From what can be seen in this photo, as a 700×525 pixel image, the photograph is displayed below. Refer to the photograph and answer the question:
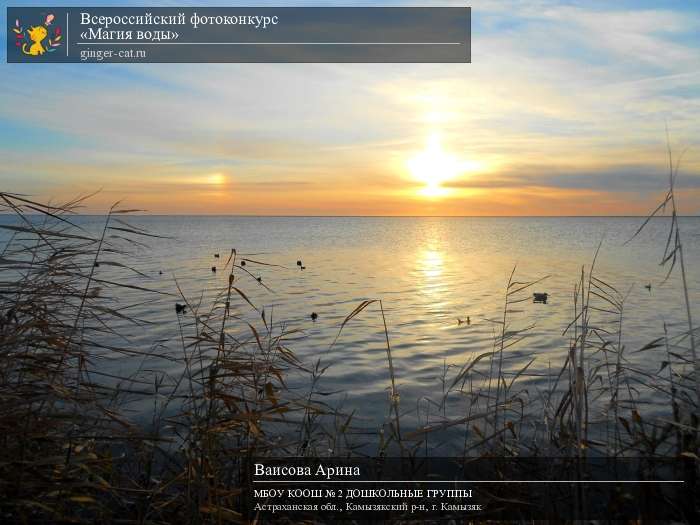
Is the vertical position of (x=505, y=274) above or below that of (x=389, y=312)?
above

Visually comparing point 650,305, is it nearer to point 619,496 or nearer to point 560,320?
point 560,320

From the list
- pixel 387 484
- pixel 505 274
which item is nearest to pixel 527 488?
pixel 387 484

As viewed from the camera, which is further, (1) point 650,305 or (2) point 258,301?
(2) point 258,301

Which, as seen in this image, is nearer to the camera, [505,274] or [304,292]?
[304,292]

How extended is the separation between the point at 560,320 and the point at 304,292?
9.97m

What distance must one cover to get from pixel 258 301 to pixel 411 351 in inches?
336

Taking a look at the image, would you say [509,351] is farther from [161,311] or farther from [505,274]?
[505,274]

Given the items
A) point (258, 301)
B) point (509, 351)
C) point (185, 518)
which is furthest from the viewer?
point (258, 301)

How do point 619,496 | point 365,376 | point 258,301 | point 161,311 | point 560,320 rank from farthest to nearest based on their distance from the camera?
point 258,301 < point 161,311 < point 560,320 < point 365,376 < point 619,496

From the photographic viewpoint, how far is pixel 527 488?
4441mm

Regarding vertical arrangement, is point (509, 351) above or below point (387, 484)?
above

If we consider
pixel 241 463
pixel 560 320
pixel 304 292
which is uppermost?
pixel 304 292

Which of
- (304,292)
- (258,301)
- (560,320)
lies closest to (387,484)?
(560,320)

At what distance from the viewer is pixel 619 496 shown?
4.04 metres
